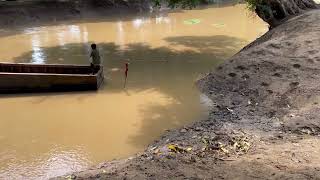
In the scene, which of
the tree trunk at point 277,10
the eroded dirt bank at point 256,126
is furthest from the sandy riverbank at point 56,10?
the eroded dirt bank at point 256,126

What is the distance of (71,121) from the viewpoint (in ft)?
34.1

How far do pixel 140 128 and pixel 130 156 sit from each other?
1463 millimetres

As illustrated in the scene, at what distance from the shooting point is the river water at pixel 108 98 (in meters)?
8.82

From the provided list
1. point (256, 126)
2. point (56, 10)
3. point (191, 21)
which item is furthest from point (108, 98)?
point (56, 10)

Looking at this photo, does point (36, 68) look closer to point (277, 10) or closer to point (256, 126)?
point (256, 126)

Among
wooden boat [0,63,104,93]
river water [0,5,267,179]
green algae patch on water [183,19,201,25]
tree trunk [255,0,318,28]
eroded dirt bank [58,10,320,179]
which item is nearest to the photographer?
eroded dirt bank [58,10,320,179]

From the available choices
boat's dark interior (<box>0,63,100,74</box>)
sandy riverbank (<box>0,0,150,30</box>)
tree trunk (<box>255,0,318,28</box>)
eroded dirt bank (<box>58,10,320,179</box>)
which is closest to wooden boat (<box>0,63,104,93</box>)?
boat's dark interior (<box>0,63,100,74</box>)

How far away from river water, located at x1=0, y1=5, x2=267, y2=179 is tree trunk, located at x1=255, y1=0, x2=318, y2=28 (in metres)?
2.31

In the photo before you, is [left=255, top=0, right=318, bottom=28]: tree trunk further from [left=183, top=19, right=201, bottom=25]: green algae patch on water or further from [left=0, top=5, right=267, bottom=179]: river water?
[left=183, top=19, right=201, bottom=25]: green algae patch on water

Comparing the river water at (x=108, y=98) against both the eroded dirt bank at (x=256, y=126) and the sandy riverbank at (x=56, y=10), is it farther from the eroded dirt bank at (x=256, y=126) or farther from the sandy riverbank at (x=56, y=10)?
the sandy riverbank at (x=56, y=10)

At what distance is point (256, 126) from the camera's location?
9.18 metres

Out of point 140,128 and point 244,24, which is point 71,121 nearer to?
point 140,128

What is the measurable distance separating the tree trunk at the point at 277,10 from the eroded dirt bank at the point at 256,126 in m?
0.83

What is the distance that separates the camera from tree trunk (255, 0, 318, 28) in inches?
589
